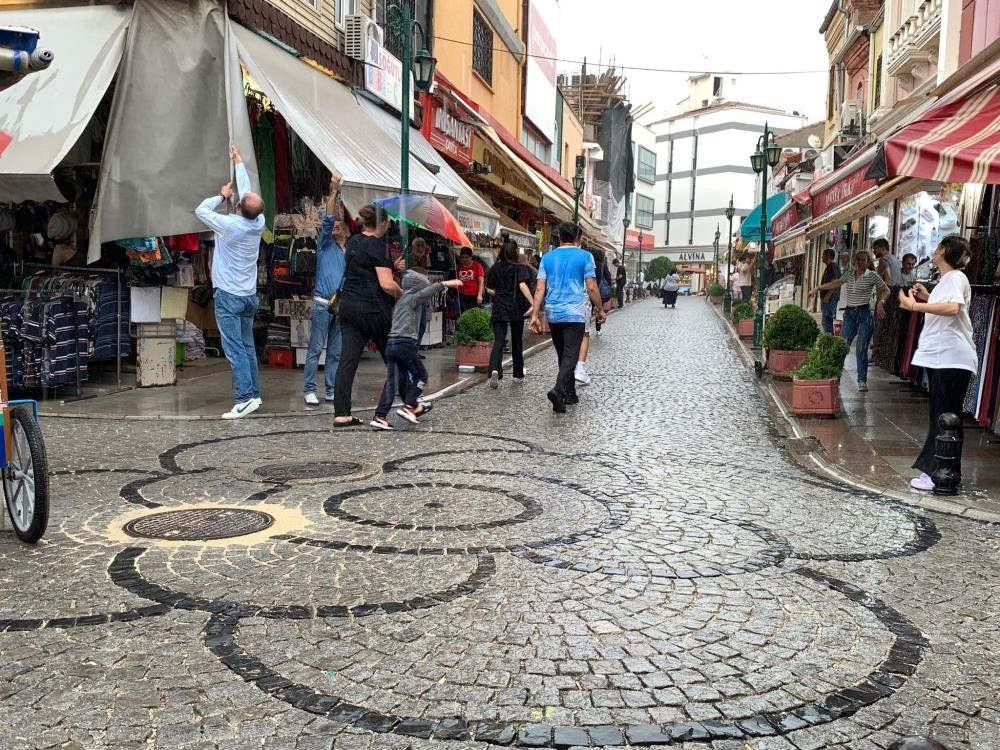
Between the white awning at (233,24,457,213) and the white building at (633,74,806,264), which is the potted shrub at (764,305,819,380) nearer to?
the white awning at (233,24,457,213)

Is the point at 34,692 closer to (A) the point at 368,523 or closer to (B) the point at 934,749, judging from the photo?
(A) the point at 368,523

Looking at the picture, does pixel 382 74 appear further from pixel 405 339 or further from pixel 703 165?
pixel 703 165

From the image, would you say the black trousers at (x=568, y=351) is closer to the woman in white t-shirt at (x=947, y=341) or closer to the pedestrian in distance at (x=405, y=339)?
the pedestrian in distance at (x=405, y=339)

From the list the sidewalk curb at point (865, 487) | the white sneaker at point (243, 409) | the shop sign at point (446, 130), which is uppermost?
the shop sign at point (446, 130)

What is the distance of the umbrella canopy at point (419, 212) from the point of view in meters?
10.2

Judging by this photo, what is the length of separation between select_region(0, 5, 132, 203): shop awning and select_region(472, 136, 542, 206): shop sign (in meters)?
11.3

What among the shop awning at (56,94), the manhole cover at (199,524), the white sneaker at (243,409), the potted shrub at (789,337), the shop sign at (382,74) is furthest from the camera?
the shop sign at (382,74)

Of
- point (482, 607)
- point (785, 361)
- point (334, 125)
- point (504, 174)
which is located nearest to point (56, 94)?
point (334, 125)

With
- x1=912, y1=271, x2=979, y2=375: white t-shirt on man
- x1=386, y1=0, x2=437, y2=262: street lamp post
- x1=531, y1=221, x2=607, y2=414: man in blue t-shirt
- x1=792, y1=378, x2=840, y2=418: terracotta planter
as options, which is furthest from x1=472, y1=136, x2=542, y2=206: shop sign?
x1=912, y1=271, x2=979, y2=375: white t-shirt on man

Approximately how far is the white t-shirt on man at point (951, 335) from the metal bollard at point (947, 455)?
15.1 inches

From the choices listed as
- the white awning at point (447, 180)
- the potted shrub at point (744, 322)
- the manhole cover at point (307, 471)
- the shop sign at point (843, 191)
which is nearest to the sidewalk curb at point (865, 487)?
the shop sign at point (843, 191)

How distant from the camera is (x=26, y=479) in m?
4.59

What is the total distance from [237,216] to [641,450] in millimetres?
4428

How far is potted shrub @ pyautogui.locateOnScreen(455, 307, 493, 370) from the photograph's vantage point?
13.0 meters
